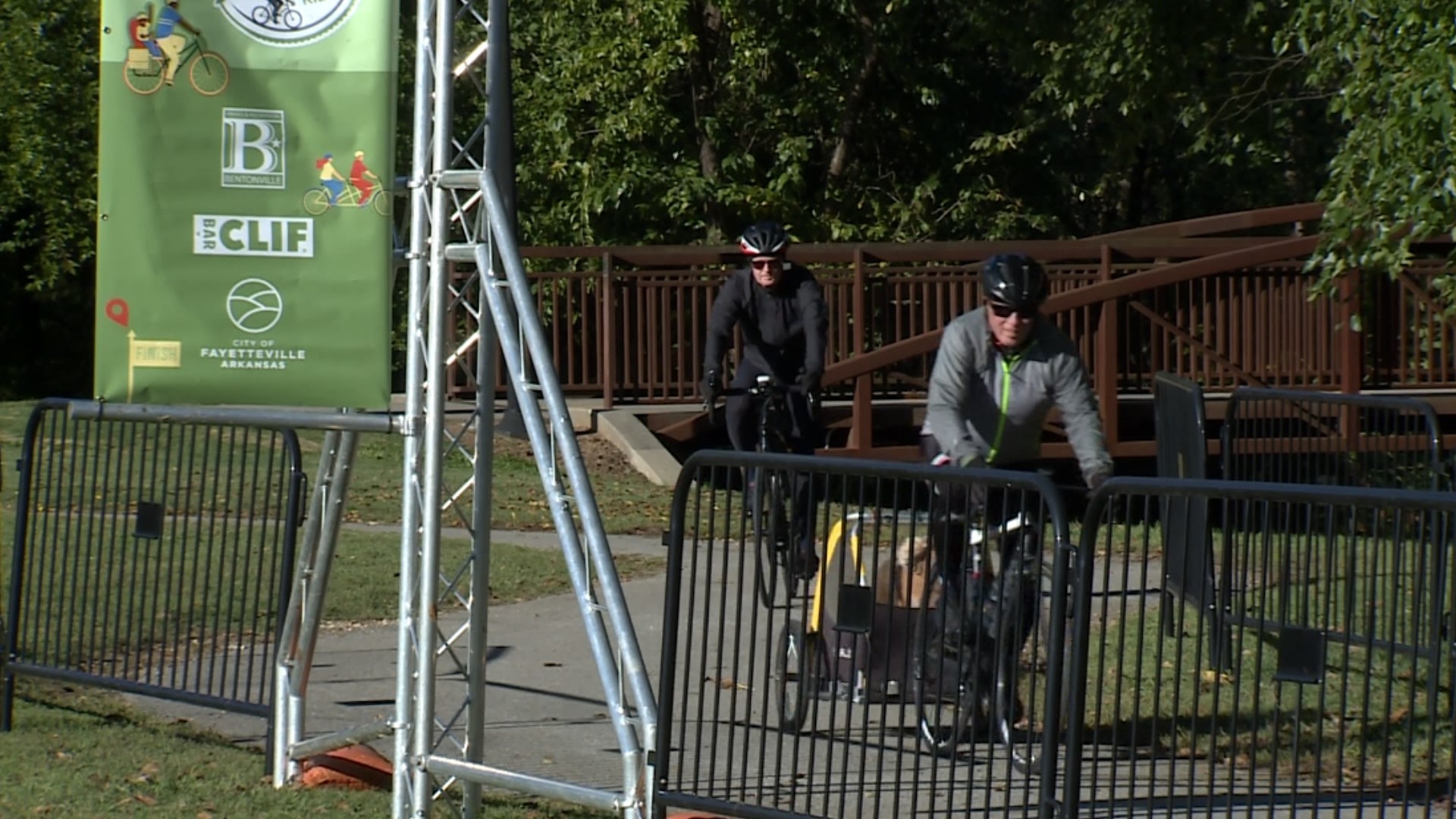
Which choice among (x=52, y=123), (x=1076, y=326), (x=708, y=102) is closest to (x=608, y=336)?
(x=1076, y=326)

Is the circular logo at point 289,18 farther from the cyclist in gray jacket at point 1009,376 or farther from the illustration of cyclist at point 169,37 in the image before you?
the cyclist in gray jacket at point 1009,376

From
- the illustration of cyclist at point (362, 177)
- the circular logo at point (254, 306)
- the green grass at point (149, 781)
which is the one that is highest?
the illustration of cyclist at point (362, 177)

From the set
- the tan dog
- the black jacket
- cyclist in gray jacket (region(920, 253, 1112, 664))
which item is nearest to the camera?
the tan dog

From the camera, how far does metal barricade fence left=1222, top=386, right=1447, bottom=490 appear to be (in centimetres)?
909

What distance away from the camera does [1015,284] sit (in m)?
7.02

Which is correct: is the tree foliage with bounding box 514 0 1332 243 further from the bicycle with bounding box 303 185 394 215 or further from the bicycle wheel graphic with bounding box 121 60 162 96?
the bicycle wheel graphic with bounding box 121 60 162 96

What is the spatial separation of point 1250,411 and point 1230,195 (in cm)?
2193

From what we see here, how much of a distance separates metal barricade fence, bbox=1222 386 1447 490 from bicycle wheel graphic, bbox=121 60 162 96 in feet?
16.7

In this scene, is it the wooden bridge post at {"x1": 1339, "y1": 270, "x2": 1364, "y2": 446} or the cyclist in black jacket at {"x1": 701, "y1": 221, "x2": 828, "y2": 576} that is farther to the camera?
the wooden bridge post at {"x1": 1339, "y1": 270, "x2": 1364, "y2": 446}

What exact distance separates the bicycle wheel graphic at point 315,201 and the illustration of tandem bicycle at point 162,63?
0.41 meters

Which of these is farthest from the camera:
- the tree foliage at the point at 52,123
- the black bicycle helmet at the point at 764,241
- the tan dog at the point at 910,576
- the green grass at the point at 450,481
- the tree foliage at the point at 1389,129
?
the tree foliage at the point at 52,123

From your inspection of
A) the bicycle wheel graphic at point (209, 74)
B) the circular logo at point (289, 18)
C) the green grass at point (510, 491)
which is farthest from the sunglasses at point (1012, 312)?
the green grass at point (510, 491)

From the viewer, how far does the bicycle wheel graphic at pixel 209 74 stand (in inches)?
237

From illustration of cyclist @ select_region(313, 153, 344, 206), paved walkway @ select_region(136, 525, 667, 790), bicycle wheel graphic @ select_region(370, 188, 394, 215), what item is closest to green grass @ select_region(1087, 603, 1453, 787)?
paved walkway @ select_region(136, 525, 667, 790)
